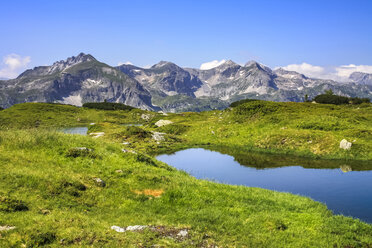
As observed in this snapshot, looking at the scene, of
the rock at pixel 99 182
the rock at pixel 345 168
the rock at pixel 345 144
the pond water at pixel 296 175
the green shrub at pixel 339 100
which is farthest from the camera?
the green shrub at pixel 339 100

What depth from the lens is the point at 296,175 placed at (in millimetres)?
35438

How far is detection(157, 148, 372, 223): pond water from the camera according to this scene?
25625 millimetres

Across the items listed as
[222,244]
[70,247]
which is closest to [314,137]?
[222,244]

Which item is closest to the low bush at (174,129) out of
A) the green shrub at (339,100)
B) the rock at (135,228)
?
the rock at (135,228)

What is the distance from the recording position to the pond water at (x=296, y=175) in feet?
84.1

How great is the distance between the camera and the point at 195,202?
62.1 ft

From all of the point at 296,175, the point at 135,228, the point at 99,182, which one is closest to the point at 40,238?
the point at 135,228

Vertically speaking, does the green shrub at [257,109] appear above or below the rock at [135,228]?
above

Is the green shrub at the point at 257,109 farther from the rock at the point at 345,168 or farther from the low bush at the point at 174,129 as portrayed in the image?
the rock at the point at 345,168

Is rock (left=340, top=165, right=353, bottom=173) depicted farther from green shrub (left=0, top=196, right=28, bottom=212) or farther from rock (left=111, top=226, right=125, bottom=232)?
green shrub (left=0, top=196, right=28, bottom=212)

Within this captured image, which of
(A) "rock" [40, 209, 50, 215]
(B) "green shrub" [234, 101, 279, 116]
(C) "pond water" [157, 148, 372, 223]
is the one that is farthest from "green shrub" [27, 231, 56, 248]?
(B) "green shrub" [234, 101, 279, 116]

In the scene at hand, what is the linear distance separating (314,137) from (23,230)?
51725 mm

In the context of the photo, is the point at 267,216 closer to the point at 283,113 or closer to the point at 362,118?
the point at 283,113

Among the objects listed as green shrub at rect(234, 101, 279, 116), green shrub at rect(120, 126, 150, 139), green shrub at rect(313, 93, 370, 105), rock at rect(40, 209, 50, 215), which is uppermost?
green shrub at rect(313, 93, 370, 105)
